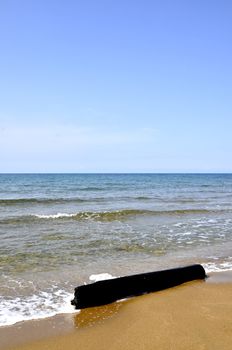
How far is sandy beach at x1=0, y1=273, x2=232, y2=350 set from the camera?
612cm

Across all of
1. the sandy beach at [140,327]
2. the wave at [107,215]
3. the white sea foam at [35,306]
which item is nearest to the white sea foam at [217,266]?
the sandy beach at [140,327]

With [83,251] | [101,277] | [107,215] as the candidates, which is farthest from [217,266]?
[107,215]

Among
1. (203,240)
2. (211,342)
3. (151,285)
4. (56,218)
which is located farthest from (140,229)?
(211,342)

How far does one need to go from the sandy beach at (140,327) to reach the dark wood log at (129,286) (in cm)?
21

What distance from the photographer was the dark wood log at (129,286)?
7.80 m

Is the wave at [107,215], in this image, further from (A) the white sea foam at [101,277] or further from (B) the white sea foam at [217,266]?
(A) the white sea foam at [101,277]

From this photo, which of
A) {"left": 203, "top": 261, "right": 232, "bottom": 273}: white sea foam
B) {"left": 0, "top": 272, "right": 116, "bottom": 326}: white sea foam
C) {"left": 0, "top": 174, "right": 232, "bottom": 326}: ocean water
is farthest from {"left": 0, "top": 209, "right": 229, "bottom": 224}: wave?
{"left": 0, "top": 272, "right": 116, "bottom": 326}: white sea foam

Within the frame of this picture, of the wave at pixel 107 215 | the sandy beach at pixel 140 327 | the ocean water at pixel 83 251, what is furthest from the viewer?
the wave at pixel 107 215

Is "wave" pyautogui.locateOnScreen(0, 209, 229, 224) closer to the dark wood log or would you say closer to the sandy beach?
the dark wood log

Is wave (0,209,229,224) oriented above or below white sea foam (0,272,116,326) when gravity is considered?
above

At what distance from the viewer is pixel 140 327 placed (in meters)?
6.78

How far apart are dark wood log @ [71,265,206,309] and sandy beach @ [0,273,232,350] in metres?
0.21

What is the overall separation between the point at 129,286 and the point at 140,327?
67.2 inches

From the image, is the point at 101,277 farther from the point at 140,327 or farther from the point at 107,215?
the point at 107,215
